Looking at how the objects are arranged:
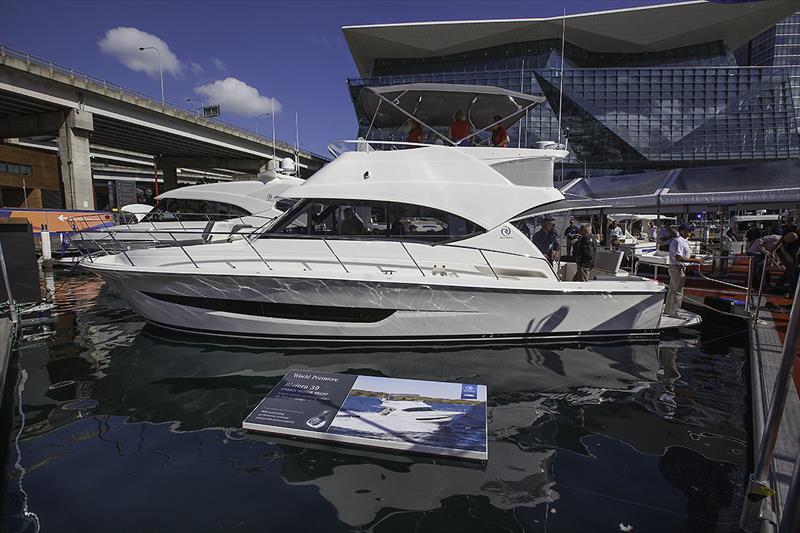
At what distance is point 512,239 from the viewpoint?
580cm

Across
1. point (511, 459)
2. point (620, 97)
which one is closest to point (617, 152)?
point (620, 97)

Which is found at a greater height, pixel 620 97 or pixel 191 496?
pixel 620 97

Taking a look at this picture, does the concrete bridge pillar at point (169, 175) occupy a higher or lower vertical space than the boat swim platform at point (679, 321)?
higher

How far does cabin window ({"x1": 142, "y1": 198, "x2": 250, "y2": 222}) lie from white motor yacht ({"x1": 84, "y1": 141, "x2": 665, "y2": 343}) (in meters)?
6.62

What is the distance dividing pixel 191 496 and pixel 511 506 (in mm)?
2187

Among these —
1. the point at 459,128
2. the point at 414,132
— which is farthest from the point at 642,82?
the point at 414,132

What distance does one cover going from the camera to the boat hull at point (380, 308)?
17.0ft

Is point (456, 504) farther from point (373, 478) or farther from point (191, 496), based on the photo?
point (191, 496)

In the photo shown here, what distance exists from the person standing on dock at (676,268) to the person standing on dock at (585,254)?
3.91 feet

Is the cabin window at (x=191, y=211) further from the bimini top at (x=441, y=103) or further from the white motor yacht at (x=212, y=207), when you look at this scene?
the bimini top at (x=441, y=103)

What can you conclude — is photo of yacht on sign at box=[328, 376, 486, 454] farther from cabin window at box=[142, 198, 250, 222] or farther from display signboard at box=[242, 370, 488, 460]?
cabin window at box=[142, 198, 250, 222]

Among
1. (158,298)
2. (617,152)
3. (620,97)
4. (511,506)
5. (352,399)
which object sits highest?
(620,97)

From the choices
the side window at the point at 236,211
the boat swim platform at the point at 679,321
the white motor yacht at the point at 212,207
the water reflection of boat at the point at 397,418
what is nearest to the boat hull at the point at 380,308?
the boat swim platform at the point at 679,321

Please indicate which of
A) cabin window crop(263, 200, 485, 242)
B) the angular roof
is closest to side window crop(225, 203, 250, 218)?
cabin window crop(263, 200, 485, 242)
